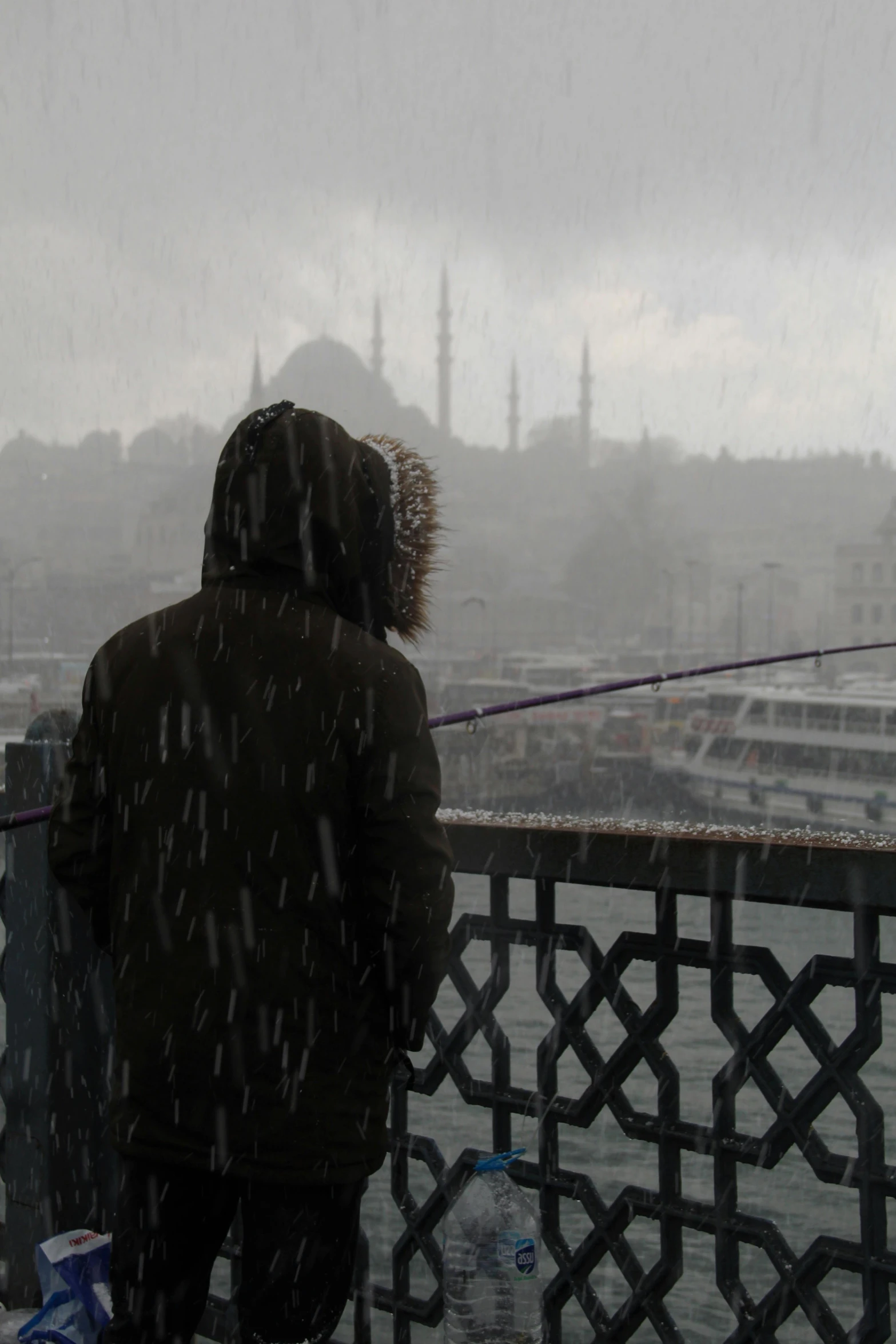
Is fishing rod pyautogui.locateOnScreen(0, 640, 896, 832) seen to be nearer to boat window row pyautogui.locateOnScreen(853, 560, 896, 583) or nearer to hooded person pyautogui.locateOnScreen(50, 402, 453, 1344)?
hooded person pyautogui.locateOnScreen(50, 402, 453, 1344)

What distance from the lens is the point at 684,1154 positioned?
1297 centimetres

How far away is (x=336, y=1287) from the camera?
5.30 ft

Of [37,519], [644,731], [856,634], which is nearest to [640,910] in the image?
[644,731]

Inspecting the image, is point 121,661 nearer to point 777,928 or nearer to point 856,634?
point 777,928

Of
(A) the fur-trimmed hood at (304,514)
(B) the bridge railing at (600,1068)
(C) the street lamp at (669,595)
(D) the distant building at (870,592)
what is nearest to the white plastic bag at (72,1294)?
(B) the bridge railing at (600,1068)

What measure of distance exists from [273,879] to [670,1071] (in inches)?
25.4

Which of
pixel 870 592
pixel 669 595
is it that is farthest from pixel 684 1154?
pixel 669 595

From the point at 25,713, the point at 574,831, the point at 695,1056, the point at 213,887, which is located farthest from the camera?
the point at 25,713

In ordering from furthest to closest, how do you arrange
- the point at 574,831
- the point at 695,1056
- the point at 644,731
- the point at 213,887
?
the point at 644,731
the point at 695,1056
the point at 574,831
the point at 213,887

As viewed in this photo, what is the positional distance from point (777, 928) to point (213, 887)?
138 ft

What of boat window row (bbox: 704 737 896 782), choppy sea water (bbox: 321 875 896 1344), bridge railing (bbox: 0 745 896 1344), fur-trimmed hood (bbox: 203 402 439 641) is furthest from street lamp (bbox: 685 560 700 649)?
fur-trimmed hood (bbox: 203 402 439 641)

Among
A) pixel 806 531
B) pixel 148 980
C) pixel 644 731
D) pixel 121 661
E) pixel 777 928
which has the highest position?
pixel 806 531

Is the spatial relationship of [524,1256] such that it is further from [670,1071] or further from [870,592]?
[870,592]

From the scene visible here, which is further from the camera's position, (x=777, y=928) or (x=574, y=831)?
(x=777, y=928)
